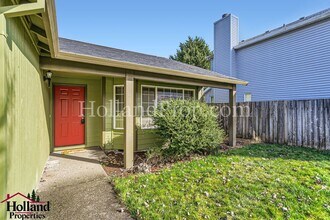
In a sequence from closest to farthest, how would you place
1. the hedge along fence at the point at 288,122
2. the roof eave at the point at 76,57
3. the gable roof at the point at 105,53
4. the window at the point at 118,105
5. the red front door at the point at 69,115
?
the roof eave at the point at 76,57 → the gable roof at the point at 105,53 → the hedge along fence at the point at 288,122 → the red front door at the point at 69,115 → the window at the point at 118,105

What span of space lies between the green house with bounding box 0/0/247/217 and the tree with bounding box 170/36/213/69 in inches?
644

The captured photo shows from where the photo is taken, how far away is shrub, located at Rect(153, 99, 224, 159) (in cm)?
541

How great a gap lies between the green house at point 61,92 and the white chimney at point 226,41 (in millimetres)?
6093

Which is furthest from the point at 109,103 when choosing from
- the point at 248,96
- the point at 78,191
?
the point at 248,96

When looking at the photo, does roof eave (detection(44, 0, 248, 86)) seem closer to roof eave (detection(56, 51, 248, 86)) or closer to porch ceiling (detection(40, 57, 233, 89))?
roof eave (detection(56, 51, 248, 86))

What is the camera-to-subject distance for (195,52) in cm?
2400

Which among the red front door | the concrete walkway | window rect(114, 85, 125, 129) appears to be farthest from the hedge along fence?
the red front door

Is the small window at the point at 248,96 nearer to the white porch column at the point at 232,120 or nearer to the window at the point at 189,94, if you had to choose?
the white porch column at the point at 232,120

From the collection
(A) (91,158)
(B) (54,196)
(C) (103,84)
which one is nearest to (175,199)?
(B) (54,196)

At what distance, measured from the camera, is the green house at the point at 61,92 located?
1.80 m

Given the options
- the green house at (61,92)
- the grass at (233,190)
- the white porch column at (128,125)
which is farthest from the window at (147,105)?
the grass at (233,190)

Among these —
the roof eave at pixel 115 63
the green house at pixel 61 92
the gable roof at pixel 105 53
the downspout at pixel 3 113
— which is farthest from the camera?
the gable roof at pixel 105 53

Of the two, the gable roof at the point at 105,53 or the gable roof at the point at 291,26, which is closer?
the gable roof at the point at 105,53

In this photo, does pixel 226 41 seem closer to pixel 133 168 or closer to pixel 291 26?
pixel 291 26
